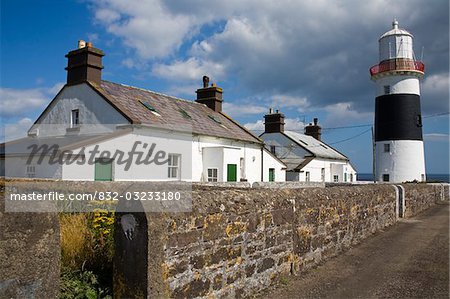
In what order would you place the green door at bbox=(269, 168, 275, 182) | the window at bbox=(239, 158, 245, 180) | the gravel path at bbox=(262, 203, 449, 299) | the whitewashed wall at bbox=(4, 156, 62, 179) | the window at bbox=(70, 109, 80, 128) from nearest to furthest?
1. the gravel path at bbox=(262, 203, 449, 299)
2. the whitewashed wall at bbox=(4, 156, 62, 179)
3. the window at bbox=(70, 109, 80, 128)
4. the window at bbox=(239, 158, 245, 180)
5. the green door at bbox=(269, 168, 275, 182)

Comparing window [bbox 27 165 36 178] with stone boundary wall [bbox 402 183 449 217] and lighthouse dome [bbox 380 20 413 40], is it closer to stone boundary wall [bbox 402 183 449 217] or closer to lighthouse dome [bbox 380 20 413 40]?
stone boundary wall [bbox 402 183 449 217]

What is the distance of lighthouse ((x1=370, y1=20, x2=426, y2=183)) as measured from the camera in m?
28.6

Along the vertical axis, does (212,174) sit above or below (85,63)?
below

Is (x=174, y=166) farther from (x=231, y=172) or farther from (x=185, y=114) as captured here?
(x=185, y=114)

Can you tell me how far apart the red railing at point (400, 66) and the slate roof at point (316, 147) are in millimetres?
8780

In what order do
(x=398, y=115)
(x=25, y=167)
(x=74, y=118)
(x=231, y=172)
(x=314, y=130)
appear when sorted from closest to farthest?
(x=25, y=167) < (x=74, y=118) < (x=231, y=172) < (x=398, y=115) < (x=314, y=130)

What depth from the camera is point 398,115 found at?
2888cm

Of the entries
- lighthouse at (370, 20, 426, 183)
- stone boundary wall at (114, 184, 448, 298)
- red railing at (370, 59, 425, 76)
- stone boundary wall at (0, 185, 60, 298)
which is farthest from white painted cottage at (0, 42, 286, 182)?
red railing at (370, 59, 425, 76)

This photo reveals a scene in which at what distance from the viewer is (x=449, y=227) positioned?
11633mm

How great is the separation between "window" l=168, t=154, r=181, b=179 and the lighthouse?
688 inches

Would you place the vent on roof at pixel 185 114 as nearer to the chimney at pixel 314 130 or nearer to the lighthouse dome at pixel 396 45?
the lighthouse dome at pixel 396 45

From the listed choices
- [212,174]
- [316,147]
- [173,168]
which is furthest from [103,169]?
[316,147]

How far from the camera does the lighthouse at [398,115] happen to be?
28.6 meters

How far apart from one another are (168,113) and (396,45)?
65.5 feet
